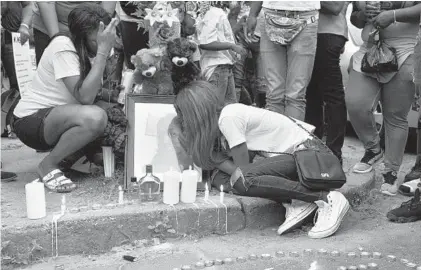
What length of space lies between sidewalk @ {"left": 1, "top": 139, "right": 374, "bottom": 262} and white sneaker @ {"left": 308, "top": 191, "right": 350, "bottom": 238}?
0.34 meters

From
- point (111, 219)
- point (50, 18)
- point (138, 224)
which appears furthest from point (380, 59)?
point (50, 18)

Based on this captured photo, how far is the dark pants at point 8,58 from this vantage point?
5738 mm

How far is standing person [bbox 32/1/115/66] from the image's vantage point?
174 inches

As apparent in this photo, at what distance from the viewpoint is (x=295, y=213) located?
3426mm

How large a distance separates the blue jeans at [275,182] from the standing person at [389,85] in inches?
39.7

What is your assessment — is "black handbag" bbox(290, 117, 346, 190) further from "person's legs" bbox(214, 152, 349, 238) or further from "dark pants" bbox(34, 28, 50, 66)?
"dark pants" bbox(34, 28, 50, 66)

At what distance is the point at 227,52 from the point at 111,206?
2.56 m

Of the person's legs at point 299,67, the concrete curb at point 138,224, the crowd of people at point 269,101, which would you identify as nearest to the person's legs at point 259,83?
the crowd of people at point 269,101

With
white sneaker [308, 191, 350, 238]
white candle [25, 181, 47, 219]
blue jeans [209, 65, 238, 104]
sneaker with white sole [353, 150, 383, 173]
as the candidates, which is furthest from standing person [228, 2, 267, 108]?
white candle [25, 181, 47, 219]

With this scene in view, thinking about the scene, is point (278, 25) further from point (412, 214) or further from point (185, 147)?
point (412, 214)

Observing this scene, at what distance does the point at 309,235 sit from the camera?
336 cm

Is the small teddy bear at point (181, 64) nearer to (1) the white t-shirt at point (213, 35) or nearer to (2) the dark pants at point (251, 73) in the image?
(1) the white t-shirt at point (213, 35)

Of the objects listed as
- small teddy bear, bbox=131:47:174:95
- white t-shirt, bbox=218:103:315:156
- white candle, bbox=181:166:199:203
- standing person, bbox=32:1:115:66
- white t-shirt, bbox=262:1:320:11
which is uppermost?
white t-shirt, bbox=262:1:320:11

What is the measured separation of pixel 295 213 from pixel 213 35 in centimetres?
230
